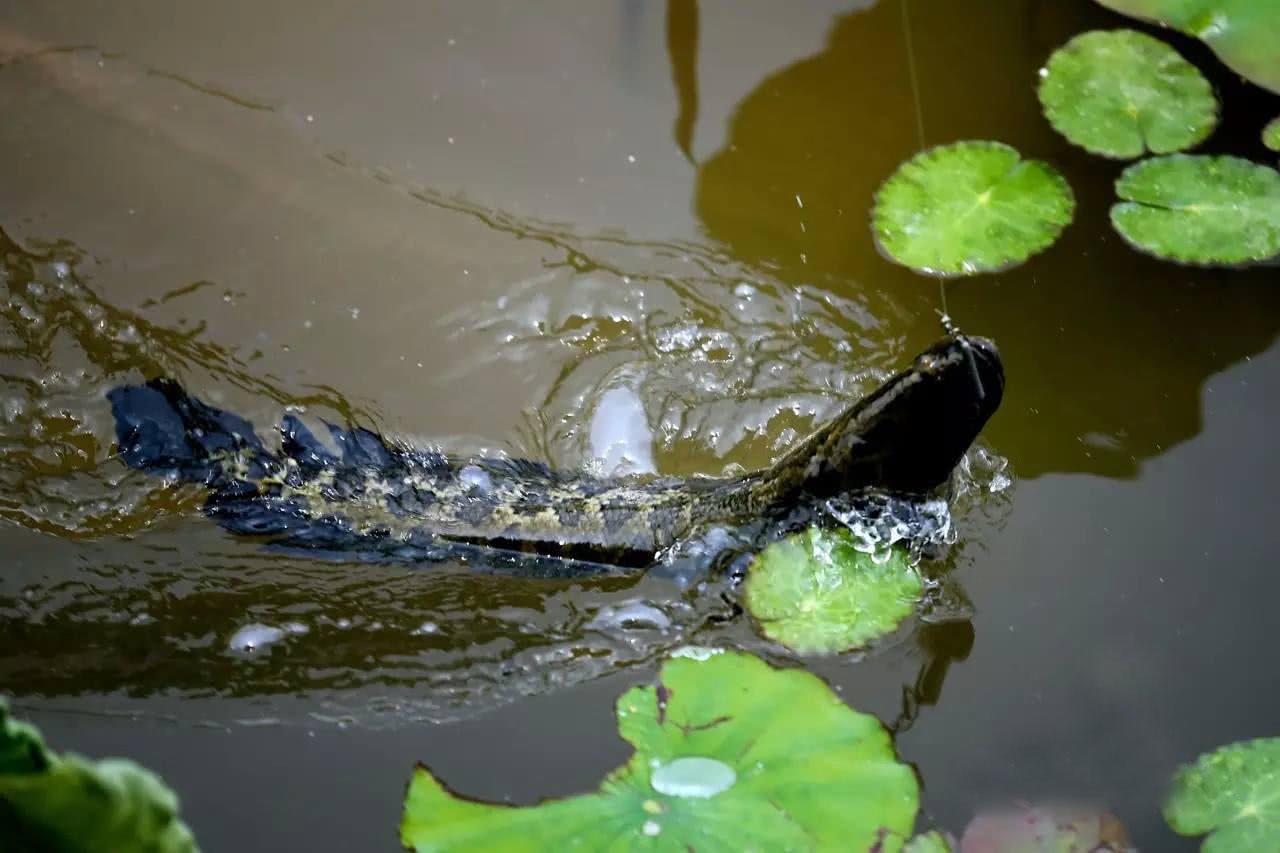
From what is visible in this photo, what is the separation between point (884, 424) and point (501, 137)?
6.09 ft

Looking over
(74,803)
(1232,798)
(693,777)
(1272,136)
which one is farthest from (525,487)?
(1272,136)

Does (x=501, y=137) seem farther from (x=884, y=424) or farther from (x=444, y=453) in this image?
(x=884, y=424)

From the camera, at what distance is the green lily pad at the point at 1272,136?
336 cm

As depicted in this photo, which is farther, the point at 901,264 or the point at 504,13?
the point at 504,13

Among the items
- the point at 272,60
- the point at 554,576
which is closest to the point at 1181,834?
the point at 554,576

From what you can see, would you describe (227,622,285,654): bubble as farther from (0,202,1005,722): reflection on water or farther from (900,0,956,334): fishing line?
(900,0,956,334): fishing line

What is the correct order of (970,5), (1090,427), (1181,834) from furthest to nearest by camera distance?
(970,5) < (1090,427) < (1181,834)

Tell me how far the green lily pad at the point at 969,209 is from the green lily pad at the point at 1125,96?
0.23 metres

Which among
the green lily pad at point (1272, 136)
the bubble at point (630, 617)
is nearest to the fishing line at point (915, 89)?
the green lily pad at point (1272, 136)

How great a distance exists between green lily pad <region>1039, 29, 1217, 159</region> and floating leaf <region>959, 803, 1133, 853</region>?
80.7 inches

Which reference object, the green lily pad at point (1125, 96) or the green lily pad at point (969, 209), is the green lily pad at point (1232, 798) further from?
the green lily pad at point (1125, 96)

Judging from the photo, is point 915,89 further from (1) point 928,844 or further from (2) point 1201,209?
(1) point 928,844

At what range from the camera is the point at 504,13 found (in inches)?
158

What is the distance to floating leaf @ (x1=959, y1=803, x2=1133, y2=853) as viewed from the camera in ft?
7.25
